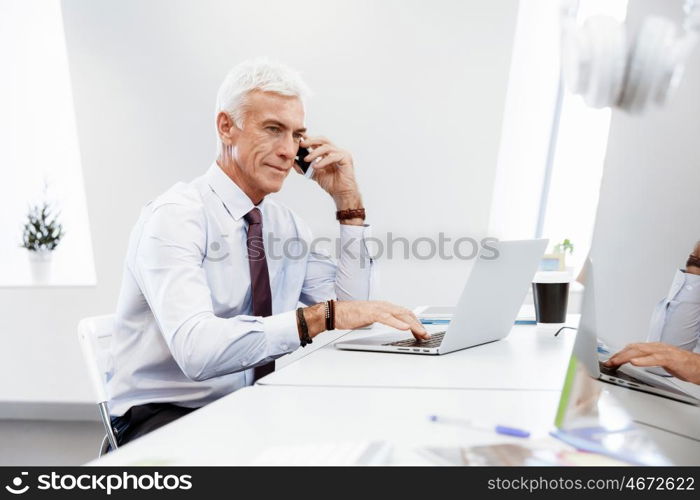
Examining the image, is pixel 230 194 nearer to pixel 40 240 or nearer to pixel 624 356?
pixel 624 356

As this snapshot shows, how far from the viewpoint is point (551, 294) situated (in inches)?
75.1

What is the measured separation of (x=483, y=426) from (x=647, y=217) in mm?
899

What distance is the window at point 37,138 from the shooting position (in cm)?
419

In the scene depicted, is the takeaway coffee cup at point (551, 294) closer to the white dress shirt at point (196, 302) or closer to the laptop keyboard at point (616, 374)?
the laptop keyboard at point (616, 374)

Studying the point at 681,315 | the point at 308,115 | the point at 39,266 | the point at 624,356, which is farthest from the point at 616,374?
the point at 39,266

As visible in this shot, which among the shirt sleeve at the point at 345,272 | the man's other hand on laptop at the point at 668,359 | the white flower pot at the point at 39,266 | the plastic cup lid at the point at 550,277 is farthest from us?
the white flower pot at the point at 39,266

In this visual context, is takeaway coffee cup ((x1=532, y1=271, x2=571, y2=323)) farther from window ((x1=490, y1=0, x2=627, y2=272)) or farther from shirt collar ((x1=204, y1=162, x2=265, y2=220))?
window ((x1=490, y1=0, x2=627, y2=272))

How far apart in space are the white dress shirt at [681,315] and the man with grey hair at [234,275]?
1.72ft

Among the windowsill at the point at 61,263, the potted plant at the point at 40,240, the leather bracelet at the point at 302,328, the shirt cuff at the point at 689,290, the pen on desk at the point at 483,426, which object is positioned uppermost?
the shirt cuff at the point at 689,290

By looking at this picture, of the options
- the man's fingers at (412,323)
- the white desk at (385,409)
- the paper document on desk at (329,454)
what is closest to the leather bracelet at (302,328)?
→ the white desk at (385,409)

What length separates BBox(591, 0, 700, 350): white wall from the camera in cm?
142

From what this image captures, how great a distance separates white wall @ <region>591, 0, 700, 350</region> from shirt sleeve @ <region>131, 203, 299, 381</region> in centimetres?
75

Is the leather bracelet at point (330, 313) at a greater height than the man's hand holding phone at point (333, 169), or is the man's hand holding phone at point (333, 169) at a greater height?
the man's hand holding phone at point (333, 169)

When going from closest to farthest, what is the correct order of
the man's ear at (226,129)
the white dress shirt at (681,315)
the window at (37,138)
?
the white dress shirt at (681,315)
the man's ear at (226,129)
the window at (37,138)
